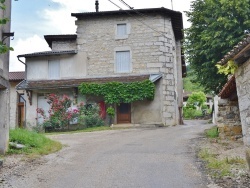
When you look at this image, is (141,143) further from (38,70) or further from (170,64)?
(38,70)

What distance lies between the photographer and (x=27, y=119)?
74.1 feet

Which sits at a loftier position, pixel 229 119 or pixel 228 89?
pixel 228 89

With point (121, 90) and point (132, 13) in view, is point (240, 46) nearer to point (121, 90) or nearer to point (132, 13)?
point (121, 90)

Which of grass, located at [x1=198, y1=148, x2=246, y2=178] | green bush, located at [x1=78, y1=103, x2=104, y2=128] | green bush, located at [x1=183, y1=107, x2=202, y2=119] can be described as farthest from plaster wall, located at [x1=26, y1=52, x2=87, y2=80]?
green bush, located at [x1=183, y1=107, x2=202, y2=119]

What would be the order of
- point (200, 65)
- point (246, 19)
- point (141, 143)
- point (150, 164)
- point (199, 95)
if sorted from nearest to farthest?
point (150, 164), point (141, 143), point (246, 19), point (200, 65), point (199, 95)

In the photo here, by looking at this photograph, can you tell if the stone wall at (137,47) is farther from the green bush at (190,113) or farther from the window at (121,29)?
the green bush at (190,113)

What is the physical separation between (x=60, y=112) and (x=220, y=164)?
1451 cm

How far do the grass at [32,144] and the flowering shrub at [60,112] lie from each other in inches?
347

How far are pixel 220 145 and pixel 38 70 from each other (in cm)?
1521

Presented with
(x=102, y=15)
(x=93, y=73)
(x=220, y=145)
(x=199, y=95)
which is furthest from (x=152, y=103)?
(x=199, y=95)

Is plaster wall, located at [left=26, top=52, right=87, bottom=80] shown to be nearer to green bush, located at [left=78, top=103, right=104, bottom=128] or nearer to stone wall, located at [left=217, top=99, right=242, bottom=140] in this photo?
green bush, located at [left=78, top=103, right=104, bottom=128]

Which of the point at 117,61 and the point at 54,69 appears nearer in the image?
the point at 117,61

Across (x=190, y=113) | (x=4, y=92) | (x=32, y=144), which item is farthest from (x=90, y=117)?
(x=190, y=113)

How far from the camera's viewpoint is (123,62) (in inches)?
877
